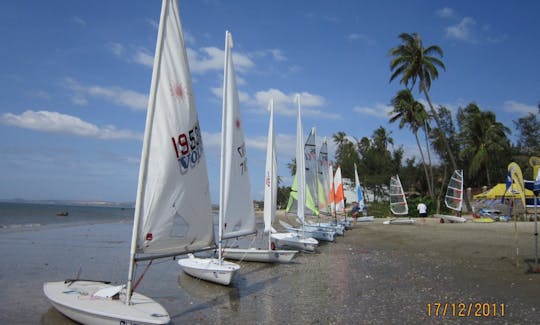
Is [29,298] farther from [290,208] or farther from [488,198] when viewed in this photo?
[488,198]

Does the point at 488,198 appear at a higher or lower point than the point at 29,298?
higher

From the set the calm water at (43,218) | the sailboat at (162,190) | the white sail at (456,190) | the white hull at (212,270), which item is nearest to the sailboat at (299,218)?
the white hull at (212,270)

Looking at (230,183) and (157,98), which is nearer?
(157,98)

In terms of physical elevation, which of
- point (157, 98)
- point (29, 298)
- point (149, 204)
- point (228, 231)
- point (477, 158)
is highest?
point (477, 158)

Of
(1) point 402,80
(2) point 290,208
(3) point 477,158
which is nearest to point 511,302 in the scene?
(2) point 290,208

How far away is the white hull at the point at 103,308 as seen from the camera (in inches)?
247

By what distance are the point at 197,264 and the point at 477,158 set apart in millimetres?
40756

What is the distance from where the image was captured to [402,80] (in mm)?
40531

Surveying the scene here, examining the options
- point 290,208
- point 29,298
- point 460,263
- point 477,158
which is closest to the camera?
point 29,298

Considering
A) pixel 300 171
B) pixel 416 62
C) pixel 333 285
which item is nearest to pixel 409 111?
pixel 416 62

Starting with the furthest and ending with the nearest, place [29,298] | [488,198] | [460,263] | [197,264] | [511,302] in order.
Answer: [488,198]
[460,263]
[197,264]
[29,298]
[511,302]

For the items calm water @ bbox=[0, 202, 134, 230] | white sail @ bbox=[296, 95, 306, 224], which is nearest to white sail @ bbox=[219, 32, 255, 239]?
white sail @ bbox=[296, 95, 306, 224]
